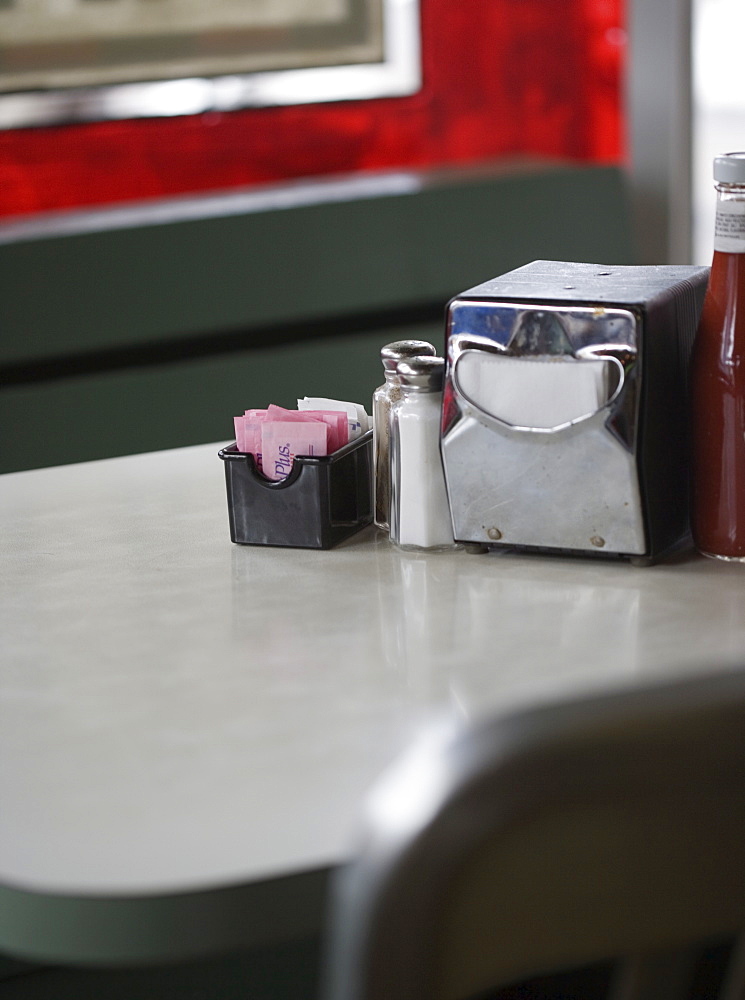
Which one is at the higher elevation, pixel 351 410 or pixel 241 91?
pixel 241 91

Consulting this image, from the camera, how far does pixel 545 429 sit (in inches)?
42.3

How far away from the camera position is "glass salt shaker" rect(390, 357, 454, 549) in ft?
3.75

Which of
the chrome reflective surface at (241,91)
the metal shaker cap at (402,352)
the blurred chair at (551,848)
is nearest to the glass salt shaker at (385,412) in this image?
the metal shaker cap at (402,352)

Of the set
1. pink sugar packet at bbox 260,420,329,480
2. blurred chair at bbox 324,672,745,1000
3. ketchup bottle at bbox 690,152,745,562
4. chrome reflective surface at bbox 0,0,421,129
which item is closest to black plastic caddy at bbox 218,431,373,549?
pink sugar packet at bbox 260,420,329,480

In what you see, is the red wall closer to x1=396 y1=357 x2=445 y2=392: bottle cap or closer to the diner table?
the diner table

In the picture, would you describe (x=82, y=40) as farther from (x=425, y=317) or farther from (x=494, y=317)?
(x=494, y=317)

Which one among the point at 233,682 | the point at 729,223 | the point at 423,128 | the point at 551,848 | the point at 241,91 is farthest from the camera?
the point at 423,128

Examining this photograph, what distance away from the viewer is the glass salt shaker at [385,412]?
45.8 inches

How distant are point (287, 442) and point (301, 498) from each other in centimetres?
5

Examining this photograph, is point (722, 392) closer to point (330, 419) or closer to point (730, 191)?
point (730, 191)

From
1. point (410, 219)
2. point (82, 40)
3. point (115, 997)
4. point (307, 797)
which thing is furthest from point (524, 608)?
point (82, 40)

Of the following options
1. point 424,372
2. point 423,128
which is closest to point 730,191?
point 424,372

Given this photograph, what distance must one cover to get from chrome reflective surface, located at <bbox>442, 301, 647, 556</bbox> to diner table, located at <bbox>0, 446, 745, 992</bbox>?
0.04 metres

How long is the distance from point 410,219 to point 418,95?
0.74 m
